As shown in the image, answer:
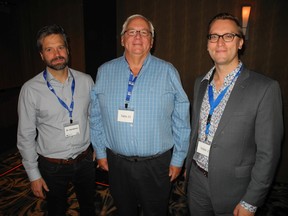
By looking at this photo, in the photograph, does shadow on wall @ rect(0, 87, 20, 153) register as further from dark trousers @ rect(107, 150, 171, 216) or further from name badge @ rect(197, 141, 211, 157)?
name badge @ rect(197, 141, 211, 157)

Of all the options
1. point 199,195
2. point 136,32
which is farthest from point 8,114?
point 199,195

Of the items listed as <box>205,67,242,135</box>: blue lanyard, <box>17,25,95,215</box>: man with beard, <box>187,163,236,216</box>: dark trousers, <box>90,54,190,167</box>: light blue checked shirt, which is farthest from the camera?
<box>17,25,95,215</box>: man with beard

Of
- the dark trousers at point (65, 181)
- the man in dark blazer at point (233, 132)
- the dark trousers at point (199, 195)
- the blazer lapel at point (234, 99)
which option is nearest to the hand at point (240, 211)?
the man in dark blazer at point (233, 132)

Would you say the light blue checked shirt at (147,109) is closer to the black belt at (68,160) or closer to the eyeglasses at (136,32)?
the eyeglasses at (136,32)

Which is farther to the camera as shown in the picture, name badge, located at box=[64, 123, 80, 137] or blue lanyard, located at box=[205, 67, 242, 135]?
name badge, located at box=[64, 123, 80, 137]

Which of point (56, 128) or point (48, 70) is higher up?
point (48, 70)

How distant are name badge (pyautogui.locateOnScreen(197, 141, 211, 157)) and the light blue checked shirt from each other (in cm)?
24

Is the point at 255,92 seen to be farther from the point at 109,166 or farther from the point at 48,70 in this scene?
the point at 48,70

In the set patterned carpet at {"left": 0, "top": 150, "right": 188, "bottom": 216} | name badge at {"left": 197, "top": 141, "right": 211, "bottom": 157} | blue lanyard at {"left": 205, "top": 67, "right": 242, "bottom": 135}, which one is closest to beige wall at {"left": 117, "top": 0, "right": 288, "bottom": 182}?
patterned carpet at {"left": 0, "top": 150, "right": 188, "bottom": 216}

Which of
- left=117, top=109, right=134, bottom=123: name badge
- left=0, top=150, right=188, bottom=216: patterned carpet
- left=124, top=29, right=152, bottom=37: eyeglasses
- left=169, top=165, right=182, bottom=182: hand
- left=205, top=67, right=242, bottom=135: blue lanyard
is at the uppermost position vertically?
left=124, top=29, right=152, bottom=37: eyeglasses

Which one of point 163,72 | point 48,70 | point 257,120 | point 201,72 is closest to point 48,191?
point 48,70

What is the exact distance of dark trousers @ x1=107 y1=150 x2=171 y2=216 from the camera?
71.1 inches

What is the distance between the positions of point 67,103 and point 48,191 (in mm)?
796

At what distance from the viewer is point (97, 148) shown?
78.9 inches
